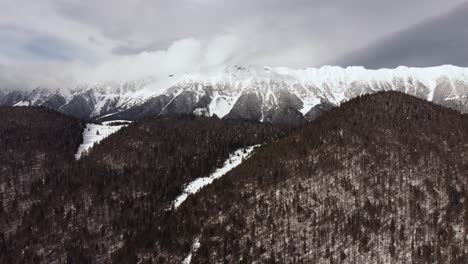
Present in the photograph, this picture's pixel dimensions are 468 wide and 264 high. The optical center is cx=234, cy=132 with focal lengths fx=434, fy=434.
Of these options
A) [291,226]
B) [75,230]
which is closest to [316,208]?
[291,226]

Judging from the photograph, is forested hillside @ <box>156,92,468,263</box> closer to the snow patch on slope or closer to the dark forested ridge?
the dark forested ridge

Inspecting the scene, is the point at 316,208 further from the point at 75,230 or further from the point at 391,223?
the point at 75,230

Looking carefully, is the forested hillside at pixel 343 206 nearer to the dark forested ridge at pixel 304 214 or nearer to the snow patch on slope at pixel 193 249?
→ the dark forested ridge at pixel 304 214

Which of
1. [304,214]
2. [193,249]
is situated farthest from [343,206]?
[193,249]

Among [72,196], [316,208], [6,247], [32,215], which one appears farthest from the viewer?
[72,196]

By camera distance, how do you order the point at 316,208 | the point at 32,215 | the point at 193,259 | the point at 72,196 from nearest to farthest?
the point at 193,259 → the point at 316,208 → the point at 32,215 → the point at 72,196

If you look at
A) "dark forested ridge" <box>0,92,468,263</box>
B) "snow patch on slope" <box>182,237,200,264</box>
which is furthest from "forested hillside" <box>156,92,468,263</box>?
"snow patch on slope" <box>182,237,200,264</box>

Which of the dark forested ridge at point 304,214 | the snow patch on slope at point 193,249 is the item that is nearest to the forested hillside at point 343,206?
the dark forested ridge at point 304,214
